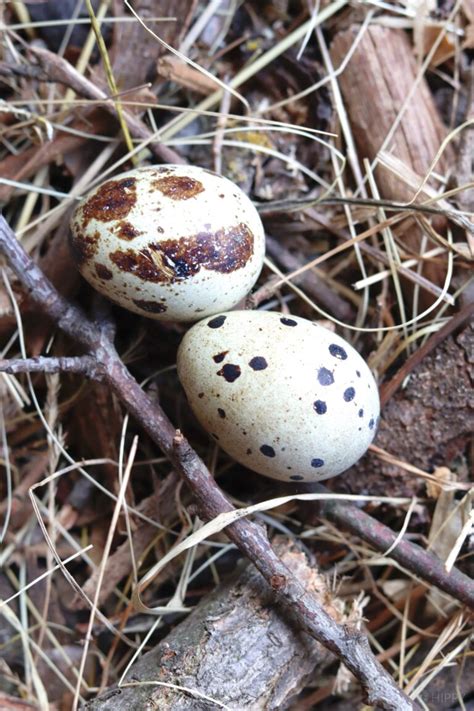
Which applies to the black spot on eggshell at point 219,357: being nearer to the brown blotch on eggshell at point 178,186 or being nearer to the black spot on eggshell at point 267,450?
the black spot on eggshell at point 267,450

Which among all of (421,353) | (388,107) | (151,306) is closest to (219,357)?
(151,306)

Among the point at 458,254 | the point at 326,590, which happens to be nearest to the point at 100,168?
the point at 458,254

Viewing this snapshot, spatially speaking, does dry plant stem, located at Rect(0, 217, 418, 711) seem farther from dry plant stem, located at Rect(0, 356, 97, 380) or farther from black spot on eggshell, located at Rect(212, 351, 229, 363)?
black spot on eggshell, located at Rect(212, 351, 229, 363)

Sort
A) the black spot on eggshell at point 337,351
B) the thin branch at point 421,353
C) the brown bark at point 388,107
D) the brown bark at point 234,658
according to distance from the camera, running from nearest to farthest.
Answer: the brown bark at point 234,658 → the black spot on eggshell at point 337,351 → the thin branch at point 421,353 → the brown bark at point 388,107

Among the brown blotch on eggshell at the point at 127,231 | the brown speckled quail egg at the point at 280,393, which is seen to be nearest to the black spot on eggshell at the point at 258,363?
the brown speckled quail egg at the point at 280,393

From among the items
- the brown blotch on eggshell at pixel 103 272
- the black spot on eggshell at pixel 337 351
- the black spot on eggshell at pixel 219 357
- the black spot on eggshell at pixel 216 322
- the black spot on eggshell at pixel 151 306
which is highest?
the brown blotch on eggshell at pixel 103 272

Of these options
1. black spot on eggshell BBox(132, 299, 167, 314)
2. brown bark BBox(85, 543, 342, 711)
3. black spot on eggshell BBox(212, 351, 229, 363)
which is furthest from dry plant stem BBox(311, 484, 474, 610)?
black spot on eggshell BBox(132, 299, 167, 314)

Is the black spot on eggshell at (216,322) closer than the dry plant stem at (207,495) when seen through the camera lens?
No
